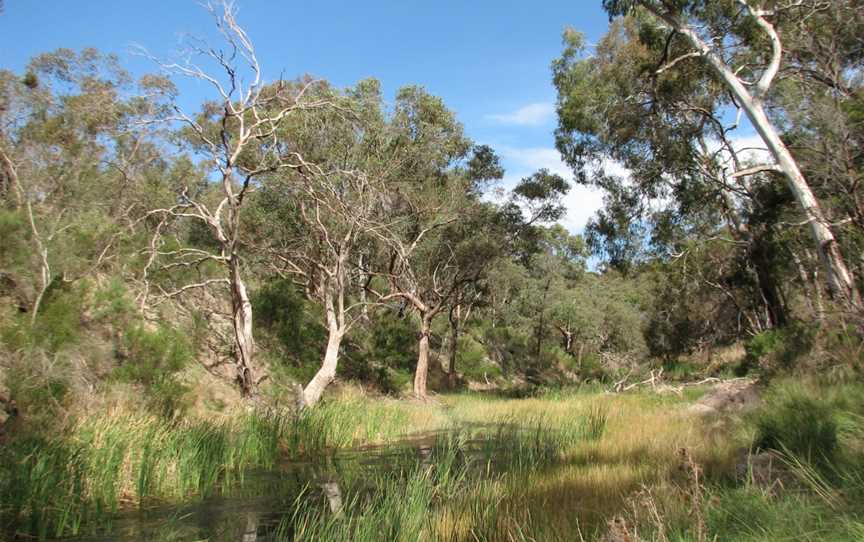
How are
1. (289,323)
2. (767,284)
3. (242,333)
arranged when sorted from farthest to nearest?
(289,323) < (767,284) < (242,333)

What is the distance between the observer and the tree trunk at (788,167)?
451 inches

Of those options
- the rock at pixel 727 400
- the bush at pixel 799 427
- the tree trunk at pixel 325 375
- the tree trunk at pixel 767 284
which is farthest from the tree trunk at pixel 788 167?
the tree trunk at pixel 325 375

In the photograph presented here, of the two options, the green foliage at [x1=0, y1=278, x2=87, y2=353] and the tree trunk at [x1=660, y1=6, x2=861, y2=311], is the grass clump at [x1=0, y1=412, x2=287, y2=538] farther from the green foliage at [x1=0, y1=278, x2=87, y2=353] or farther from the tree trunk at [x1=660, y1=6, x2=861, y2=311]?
the tree trunk at [x1=660, y1=6, x2=861, y2=311]

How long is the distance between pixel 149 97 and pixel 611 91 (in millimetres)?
13502

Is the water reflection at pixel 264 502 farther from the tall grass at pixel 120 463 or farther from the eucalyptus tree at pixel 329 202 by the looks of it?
the eucalyptus tree at pixel 329 202

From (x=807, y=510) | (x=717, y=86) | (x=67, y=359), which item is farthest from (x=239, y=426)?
(x=717, y=86)

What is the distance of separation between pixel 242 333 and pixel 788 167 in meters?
12.8

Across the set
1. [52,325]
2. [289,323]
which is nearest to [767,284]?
[289,323]

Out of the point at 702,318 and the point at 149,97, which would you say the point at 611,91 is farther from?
the point at 702,318

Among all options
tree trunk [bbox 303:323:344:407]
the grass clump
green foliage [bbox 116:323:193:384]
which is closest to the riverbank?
the grass clump

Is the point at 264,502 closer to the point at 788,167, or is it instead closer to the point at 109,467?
the point at 109,467

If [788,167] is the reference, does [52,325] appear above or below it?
below

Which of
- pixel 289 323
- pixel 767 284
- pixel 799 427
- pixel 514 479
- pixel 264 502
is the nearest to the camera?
pixel 799 427

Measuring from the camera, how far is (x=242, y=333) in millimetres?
13203
